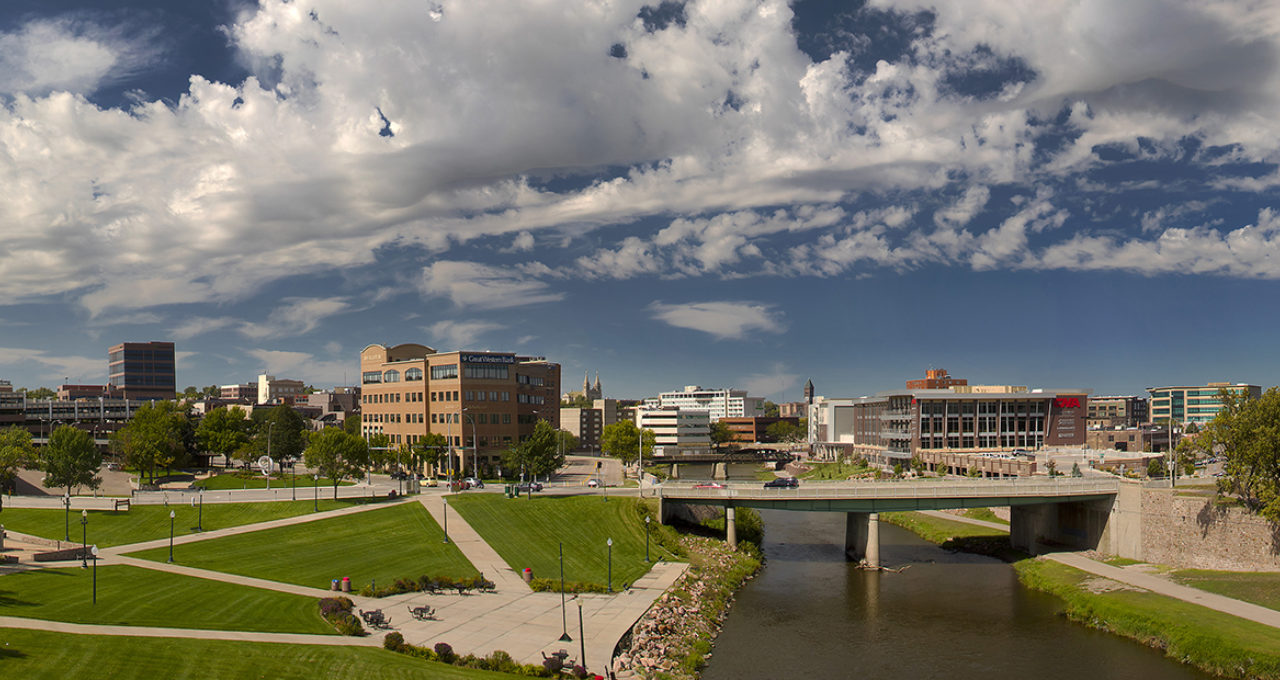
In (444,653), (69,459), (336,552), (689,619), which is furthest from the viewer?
(69,459)

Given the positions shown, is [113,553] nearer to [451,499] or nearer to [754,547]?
[451,499]

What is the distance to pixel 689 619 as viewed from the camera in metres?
56.0

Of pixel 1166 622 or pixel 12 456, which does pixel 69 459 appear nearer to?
pixel 12 456

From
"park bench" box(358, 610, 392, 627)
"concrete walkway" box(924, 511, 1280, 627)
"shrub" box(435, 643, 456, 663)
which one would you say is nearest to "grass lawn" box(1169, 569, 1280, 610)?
"concrete walkway" box(924, 511, 1280, 627)

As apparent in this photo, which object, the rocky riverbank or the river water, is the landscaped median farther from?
the rocky riverbank

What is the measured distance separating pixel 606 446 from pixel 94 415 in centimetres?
12486

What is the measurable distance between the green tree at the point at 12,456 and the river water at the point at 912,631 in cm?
6242

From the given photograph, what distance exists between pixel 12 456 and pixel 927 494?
92.5m

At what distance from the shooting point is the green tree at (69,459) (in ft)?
277

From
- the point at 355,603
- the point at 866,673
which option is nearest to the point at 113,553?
the point at 355,603

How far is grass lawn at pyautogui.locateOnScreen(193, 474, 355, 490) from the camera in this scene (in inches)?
4279

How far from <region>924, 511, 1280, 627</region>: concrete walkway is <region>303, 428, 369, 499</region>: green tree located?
236 ft

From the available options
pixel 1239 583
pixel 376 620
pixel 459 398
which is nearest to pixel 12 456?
pixel 459 398

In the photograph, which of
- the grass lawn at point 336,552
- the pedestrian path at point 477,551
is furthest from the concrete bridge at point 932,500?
the grass lawn at point 336,552
